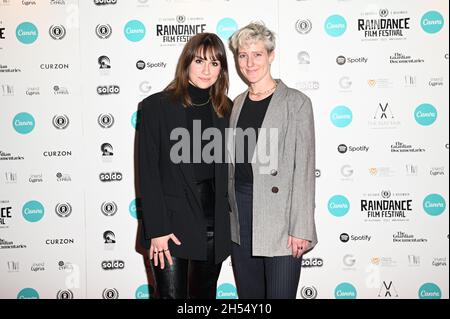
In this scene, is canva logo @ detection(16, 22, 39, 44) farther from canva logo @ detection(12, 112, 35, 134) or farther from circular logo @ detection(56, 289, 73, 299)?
circular logo @ detection(56, 289, 73, 299)

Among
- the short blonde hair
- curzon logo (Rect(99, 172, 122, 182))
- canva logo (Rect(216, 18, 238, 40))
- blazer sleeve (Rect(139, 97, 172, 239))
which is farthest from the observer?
curzon logo (Rect(99, 172, 122, 182))

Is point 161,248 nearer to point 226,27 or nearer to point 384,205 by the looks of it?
point 226,27

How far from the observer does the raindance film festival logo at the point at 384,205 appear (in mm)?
3141

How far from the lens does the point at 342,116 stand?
123 inches

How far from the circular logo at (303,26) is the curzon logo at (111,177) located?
2025 mm

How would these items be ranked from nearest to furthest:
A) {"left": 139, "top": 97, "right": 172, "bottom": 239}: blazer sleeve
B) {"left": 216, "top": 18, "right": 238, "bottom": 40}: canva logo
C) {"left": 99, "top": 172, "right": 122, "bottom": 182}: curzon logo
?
{"left": 139, "top": 97, "right": 172, "bottom": 239}: blazer sleeve → {"left": 216, "top": 18, "right": 238, "bottom": 40}: canva logo → {"left": 99, "top": 172, "right": 122, "bottom": 182}: curzon logo

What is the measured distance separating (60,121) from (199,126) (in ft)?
5.45

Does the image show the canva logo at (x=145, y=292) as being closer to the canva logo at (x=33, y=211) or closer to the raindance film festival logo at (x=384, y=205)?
the canva logo at (x=33, y=211)

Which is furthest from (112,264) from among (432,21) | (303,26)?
(432,21)

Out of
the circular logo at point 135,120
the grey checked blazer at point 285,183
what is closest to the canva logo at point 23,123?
the circular logo at point 135,120

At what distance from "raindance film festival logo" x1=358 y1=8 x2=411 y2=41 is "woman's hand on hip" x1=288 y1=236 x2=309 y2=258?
77.7 inches

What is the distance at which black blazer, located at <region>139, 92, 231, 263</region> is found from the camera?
78.8 inches

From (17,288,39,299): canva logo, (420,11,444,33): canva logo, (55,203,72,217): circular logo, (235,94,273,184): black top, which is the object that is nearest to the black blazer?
(235,94,273,184): black top

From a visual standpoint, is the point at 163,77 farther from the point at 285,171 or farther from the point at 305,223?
the point at 305,223
